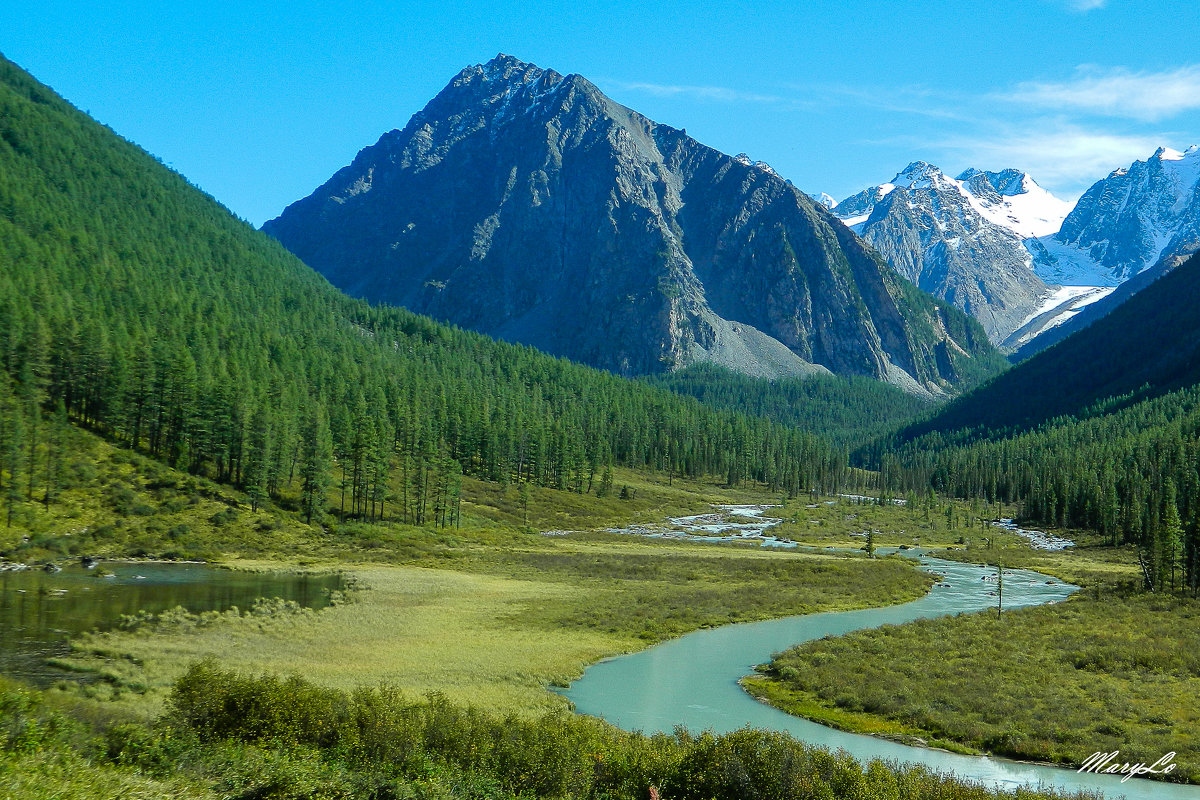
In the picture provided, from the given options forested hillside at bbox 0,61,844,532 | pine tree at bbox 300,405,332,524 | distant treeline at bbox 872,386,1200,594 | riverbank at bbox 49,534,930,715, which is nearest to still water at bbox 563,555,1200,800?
riverbank at bbox 49,534,930,715

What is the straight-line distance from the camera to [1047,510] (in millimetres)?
168625

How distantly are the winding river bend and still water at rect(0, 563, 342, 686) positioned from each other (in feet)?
85.5

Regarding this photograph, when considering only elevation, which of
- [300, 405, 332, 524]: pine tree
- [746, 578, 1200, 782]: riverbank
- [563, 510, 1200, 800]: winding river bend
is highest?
[300, 405, 332, 524]: pine tree

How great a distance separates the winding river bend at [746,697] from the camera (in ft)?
102

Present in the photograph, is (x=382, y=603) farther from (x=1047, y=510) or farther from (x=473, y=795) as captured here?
(x=1047, y=510)

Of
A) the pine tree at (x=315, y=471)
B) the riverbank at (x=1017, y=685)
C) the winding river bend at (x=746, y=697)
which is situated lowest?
the winding river bend at (x=746, y=697)

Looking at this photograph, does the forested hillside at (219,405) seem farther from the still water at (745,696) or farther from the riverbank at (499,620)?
the still water at (745,696)

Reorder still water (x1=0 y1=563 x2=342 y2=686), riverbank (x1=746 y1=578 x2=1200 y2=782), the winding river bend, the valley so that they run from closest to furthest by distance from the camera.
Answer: the valley → the winding river bend → riverbank (x1=746 y1=578 x2=1200 y2=782) → still water (x1=0 y1=563 x2=342 y2=686)

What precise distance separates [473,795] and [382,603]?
43545mm

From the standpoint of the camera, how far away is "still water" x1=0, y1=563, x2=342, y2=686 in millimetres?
42094

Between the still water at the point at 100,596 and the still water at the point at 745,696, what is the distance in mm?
26087

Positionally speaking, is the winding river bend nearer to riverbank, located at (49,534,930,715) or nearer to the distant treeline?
riverbank, located at (49,534,930,715)

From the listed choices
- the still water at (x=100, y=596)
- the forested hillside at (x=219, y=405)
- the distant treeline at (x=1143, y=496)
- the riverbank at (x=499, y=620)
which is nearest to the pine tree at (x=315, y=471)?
the forested hillside at (x=219, y=405)

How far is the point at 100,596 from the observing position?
193 ft
